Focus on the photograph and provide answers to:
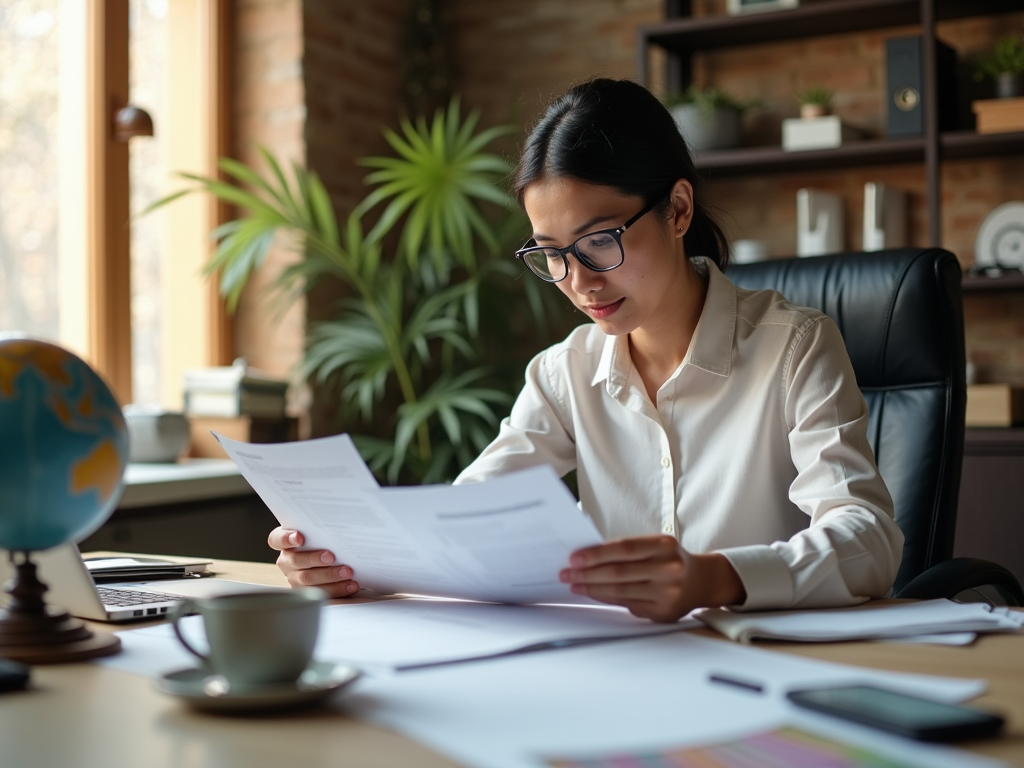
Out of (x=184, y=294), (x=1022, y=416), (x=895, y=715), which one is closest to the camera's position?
(x=895, y=715)

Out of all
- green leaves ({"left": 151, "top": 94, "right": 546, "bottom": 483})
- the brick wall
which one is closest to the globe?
green leaves ({"left": 151, "top": 94, "right": 546, "bottom": 483})

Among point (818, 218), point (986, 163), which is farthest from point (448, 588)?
point (986, 163)

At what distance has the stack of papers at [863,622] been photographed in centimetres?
100

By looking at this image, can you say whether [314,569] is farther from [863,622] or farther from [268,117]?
[268,117]

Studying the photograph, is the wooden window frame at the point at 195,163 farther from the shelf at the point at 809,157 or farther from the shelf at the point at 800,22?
the shelf at the point at 809,157

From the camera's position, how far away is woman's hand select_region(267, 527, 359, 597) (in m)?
1.26

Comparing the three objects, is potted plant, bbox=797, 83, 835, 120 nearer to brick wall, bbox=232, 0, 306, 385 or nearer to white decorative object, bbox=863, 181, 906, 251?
white decorative object, bbox=863, 181, 906, 251

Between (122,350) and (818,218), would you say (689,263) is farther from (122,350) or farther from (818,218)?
(122,350)

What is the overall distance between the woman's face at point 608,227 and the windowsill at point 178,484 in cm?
130

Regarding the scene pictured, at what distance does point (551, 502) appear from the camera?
94 centimetres

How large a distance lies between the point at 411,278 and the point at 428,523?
2433 mm

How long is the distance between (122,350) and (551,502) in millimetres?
2543

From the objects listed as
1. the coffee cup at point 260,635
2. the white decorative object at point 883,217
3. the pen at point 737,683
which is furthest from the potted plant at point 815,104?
the coffee cup at point 260,635

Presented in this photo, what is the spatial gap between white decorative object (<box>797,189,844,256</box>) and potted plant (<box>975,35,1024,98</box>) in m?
0.52
